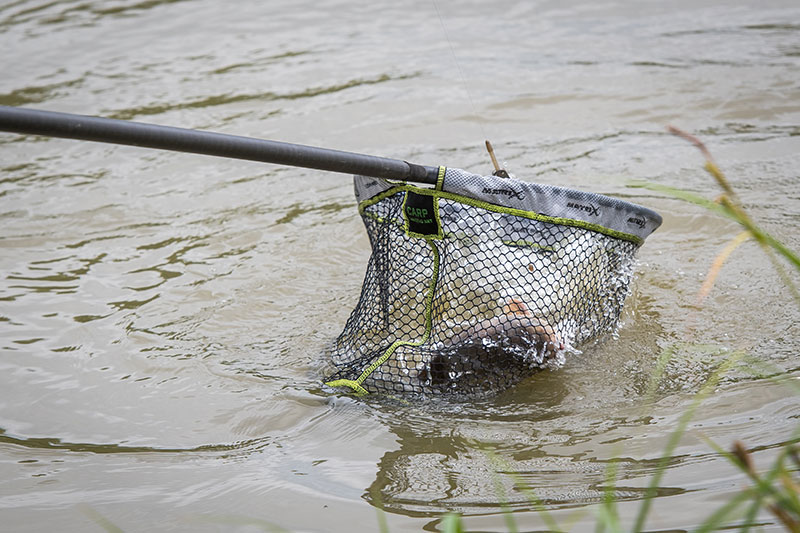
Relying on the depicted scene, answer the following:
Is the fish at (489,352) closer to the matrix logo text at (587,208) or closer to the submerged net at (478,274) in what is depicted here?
the submerged net at (478,274)

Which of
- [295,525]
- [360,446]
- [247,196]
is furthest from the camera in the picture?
[247,196]

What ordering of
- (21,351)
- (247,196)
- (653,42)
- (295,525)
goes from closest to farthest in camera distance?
1. (295,525)
2. (21,351)
3. (247,196)
4. (653,42)

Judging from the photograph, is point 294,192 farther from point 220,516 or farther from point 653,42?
point 653,42

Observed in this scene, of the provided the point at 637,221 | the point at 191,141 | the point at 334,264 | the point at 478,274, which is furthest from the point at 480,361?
the point at 334,264

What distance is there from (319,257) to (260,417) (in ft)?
4.85

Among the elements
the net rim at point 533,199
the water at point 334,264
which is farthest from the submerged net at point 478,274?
the water at point 334,264

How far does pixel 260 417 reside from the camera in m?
2.94

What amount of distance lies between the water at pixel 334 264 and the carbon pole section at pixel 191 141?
2.48ft

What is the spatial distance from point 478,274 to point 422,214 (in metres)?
0.29

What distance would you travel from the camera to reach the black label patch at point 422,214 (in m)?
2.88

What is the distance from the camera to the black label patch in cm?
288

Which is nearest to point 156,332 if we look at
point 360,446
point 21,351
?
point 21,351

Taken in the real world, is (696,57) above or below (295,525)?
above

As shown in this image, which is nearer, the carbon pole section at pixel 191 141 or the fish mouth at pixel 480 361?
the carbon pole section at pixel 191 141
